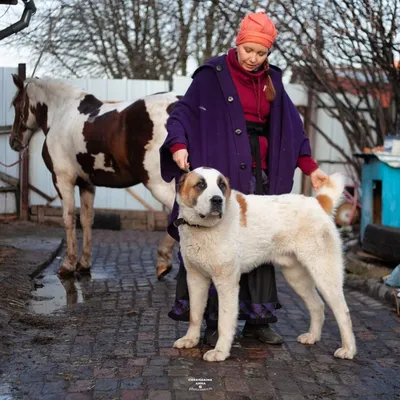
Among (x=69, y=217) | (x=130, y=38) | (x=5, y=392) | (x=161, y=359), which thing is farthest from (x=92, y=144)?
(x=130, y=38)

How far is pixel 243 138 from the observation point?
5043 millimetres

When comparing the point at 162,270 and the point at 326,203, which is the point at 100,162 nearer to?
the point at 162,270

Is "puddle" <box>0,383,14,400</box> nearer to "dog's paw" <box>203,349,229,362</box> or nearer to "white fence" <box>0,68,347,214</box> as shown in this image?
"dog's paw" <box>203,349,229,362</box>

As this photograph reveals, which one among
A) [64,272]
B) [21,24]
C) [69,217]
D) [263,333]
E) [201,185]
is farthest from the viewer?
[69,217]

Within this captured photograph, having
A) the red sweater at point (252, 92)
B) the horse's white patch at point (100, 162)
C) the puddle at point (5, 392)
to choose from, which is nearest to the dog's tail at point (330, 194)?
the red sweater at point (252, 92)

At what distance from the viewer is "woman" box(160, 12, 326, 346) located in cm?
504

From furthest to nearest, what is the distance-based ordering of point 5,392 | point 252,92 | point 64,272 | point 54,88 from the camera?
point 54,88 → point 64,272 → point 252,92 → point 5,392

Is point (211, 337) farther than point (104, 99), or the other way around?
point (104, 99)

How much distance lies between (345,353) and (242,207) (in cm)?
120

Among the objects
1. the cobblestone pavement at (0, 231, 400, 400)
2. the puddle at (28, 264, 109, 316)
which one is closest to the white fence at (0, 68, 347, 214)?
the puddle at (28, 264, 109, 316)

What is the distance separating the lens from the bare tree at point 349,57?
9633mm

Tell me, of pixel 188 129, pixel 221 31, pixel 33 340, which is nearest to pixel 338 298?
pixel 188 129

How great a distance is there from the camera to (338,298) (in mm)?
4891

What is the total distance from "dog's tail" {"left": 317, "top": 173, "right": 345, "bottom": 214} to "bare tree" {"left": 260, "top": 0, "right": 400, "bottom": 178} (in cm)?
468
